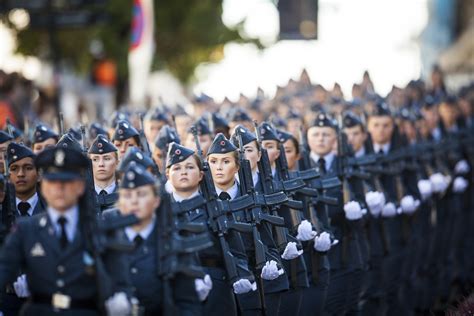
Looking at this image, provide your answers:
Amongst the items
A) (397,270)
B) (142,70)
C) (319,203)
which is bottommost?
(397,270)

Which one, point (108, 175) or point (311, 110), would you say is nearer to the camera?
point (108, 175)

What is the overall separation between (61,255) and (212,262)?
259cm

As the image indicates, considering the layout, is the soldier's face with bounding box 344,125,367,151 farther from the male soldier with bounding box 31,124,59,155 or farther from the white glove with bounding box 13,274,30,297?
the white glove with bounding box 13,274,30,297

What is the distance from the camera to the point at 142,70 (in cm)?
2608

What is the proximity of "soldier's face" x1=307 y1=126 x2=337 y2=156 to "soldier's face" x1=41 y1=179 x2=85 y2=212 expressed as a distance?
6246 mm

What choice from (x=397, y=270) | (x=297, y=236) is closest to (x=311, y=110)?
(x=397, y=270)

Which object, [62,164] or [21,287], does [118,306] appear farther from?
[21,287]

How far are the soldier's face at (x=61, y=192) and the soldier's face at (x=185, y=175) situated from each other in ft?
7.05

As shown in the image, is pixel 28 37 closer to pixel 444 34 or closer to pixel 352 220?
pixel 352 220

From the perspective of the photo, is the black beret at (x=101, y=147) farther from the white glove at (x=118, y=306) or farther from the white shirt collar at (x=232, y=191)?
the white glove at (x=118, y=306)

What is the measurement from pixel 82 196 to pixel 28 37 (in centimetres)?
2491

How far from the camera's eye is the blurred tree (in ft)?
110

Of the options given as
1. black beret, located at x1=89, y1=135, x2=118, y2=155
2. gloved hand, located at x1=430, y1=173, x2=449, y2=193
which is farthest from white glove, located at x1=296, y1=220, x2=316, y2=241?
gloved hand, located at x1=430, y1=173, x2=449, y2=193

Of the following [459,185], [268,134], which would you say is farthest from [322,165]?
[459,185]
